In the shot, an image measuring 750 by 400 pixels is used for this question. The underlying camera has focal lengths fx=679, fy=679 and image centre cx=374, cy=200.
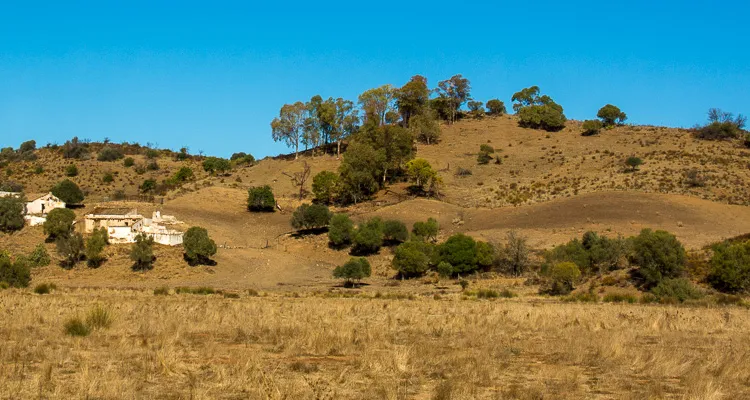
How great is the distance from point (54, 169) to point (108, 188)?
15.8m

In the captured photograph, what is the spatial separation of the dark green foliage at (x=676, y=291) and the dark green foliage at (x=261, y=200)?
49767 mm

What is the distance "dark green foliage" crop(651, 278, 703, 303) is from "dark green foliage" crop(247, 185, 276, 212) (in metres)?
49.8

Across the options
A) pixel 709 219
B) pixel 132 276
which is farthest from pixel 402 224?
pixel 709 219

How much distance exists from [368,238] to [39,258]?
27096 millimetres

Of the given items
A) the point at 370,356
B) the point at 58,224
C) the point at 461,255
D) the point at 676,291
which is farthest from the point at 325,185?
the point at 370,356

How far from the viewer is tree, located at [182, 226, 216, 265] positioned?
54875mm

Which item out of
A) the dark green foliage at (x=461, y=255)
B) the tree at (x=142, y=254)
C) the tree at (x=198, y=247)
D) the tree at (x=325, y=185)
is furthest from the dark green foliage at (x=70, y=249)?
the tree at (x=325, y=185)

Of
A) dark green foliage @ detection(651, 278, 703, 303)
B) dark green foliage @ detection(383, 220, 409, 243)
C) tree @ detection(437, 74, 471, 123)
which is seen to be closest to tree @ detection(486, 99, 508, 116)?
tree @ detection(437, 74, 471, 123)

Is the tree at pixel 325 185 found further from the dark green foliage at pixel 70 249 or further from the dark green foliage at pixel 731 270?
the dark green foliage at pixel 731 270

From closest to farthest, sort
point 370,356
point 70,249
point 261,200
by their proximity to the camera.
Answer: point 370,356 → point 70,249 → point 261,200

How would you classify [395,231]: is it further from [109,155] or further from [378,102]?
[109,155]

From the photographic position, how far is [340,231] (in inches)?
2505

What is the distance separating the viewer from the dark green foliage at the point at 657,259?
37.2 meters

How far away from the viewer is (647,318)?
2231 centimetres
